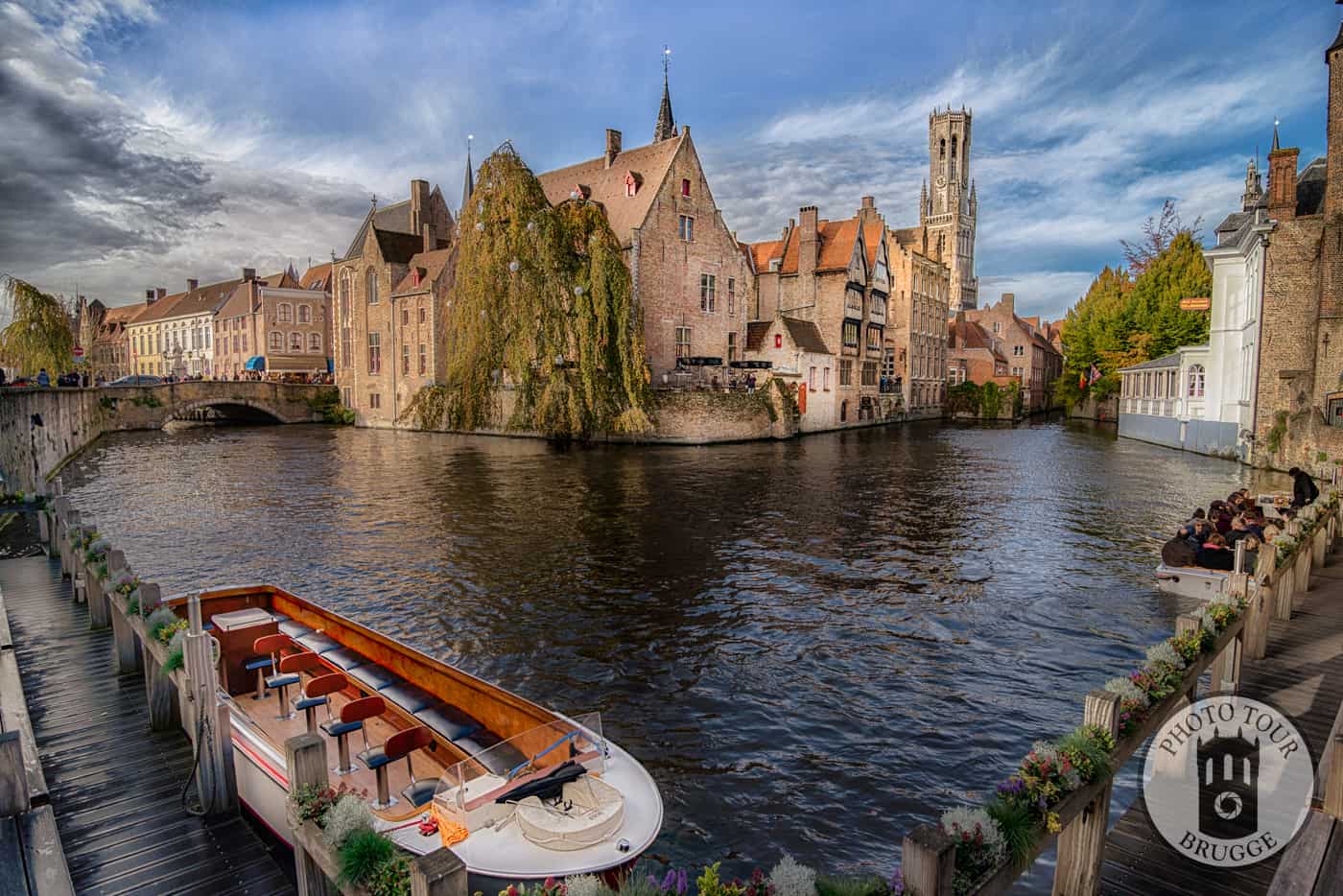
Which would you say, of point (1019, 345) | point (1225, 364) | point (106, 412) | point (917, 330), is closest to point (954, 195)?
point (1019, 345)

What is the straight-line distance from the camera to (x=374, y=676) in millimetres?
7801

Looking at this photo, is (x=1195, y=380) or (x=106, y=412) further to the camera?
(x=106, y=412)

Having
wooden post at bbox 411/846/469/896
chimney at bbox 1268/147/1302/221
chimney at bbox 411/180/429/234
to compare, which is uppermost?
chimney at bbox 411/180/429/234

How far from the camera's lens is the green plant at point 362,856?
3742mm

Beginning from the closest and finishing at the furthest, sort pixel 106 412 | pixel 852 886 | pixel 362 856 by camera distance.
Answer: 1. pixel 852 886
2. pixel 362 856
3. pixel 106 412

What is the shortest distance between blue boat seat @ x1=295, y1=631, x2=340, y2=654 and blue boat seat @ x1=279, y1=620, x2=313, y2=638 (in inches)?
4.3

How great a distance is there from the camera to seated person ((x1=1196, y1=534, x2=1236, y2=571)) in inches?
482

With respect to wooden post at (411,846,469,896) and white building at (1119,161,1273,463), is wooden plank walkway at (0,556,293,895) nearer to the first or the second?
wooden post at (411,846,469,896)

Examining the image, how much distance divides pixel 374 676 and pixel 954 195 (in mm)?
131621

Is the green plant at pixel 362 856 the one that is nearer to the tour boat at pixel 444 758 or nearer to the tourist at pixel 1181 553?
the tour boat at pixel 444 758

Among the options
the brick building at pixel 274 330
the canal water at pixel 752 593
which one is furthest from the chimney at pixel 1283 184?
the brick building at pixel 274 330

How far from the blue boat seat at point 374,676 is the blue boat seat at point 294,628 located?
5.30ft

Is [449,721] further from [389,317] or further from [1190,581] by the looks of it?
[389,317]

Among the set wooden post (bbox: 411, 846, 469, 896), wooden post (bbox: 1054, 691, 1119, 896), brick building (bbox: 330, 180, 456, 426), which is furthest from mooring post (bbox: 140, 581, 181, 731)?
brick building (bbox: 330, 180, 456, 426)
